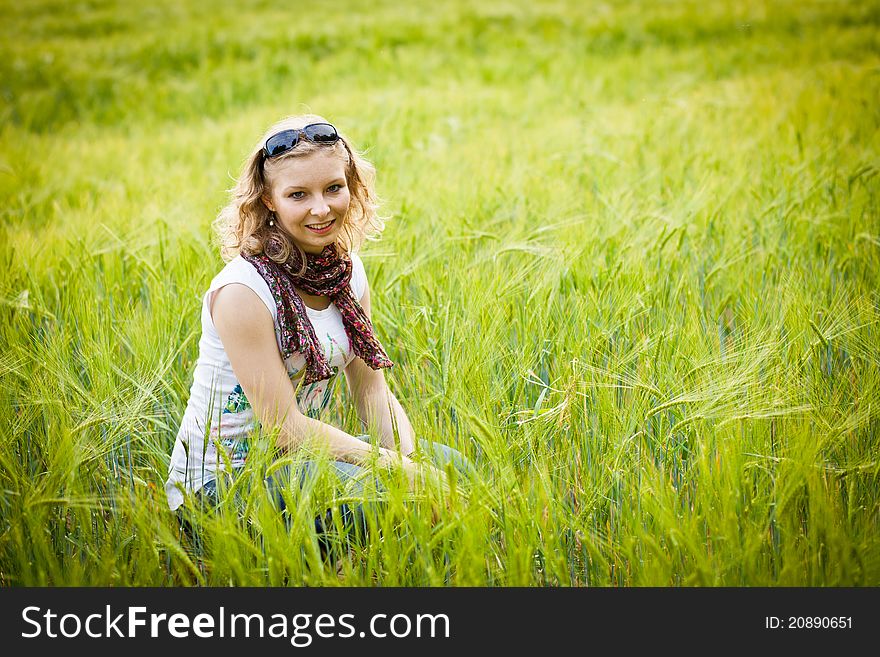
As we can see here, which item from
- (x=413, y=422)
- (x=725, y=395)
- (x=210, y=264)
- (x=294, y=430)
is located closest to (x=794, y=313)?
(x=725, y=395)

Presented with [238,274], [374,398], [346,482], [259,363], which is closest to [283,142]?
[238,274]

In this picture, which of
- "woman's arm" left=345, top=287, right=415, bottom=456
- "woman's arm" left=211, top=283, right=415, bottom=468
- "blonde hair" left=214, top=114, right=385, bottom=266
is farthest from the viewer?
"woman's arm" left=345, top=287, right=415, bottom=456

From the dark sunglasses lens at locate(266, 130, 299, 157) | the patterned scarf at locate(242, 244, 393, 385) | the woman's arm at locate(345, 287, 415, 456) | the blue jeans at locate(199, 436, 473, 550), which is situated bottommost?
the blue jeans at locate(199, 436, 473, 550)

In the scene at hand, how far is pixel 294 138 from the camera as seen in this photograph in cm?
166

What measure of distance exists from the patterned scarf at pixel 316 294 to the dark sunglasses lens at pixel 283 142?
0.22 m

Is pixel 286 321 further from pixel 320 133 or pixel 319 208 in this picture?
pixel 320 133

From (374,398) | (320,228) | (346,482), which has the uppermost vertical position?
(320,228)

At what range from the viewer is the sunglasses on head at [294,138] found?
1658 millimetres

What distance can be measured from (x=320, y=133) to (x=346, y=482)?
761 mm

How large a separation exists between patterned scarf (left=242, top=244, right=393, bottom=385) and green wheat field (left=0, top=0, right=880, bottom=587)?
16 centimetres

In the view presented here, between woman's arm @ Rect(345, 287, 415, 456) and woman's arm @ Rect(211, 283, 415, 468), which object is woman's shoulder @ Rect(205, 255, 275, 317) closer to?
woman's arm @ Rect(211, 283, 415, 468)

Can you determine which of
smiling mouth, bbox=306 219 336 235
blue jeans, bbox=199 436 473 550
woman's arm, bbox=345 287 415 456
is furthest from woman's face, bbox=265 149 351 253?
blue jeans, bbox=199 436 473 550

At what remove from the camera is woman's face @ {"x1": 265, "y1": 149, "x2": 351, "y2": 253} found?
165cm

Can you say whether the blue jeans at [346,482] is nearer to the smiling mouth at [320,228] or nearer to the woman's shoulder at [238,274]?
the woman's shoulder at [238,274]
